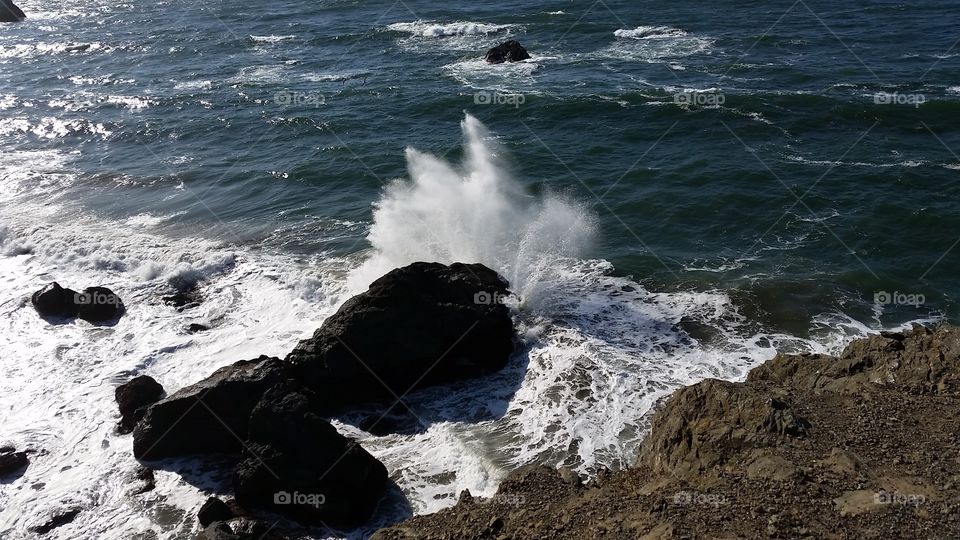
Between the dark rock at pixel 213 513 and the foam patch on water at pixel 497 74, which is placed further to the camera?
the foam patch on water at pixel 497 74

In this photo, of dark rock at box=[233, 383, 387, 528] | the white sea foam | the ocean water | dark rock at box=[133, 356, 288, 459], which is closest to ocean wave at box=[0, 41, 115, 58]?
the ocean water

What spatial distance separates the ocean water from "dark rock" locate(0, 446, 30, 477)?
0.26 meters

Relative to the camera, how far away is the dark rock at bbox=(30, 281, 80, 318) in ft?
87.2

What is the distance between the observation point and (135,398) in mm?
21031

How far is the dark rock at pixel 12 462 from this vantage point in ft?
Result: 63.4

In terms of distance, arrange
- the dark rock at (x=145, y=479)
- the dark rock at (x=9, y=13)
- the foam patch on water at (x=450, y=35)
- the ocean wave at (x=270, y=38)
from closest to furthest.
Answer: the dark rock at (x=145, y=479), the foam patch on water at (x=450, y=35), the ocean wave at (x=270, y=38), the dark rock at (x=9, y=13)

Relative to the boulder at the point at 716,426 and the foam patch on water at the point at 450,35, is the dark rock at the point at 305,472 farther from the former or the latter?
the foam patch on water at the point at 450,35

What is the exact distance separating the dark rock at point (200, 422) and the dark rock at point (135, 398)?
1194 mm

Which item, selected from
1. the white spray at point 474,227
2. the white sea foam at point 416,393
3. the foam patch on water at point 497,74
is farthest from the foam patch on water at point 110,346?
the foam patch on water at point 497,74

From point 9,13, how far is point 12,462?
84.2 metres

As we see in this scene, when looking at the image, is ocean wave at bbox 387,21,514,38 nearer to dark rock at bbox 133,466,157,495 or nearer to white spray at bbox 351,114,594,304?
white spray at bbox 351,114,594,304

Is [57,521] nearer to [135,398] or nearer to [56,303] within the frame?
[135,398]

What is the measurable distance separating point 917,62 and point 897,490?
39.2 meters

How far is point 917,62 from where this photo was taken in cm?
4309
